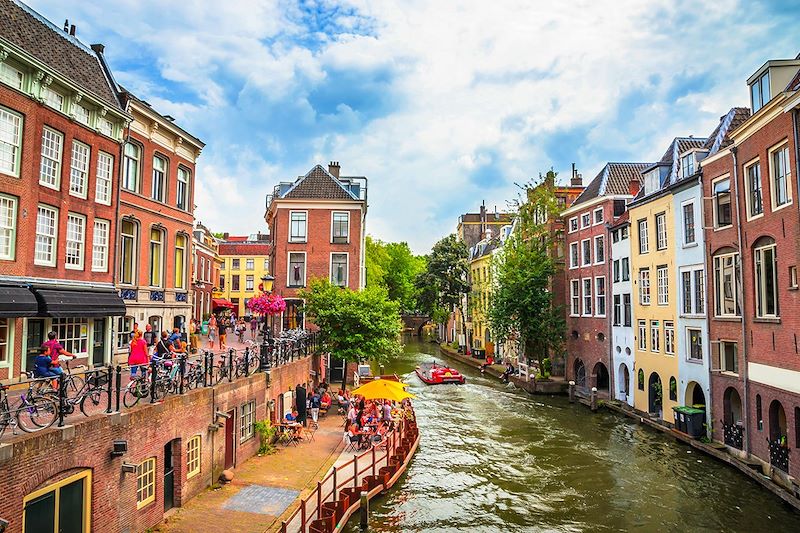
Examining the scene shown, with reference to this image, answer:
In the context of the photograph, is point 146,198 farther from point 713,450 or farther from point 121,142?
point 713,450

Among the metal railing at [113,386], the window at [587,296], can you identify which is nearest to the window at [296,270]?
the metal railing at [113,386]

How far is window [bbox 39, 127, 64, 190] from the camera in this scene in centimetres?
1796

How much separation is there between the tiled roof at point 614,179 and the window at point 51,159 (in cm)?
3308

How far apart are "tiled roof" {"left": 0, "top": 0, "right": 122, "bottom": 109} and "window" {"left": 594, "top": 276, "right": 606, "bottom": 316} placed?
31.9m

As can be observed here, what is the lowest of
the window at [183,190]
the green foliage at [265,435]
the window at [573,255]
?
the green foliage at [265,435]

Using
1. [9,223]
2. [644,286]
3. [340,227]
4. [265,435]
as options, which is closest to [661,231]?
[644,286]

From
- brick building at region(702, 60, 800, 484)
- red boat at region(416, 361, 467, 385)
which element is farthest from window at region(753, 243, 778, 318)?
red boat at region(416, 361, 467, 385)

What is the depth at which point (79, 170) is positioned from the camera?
774 inches

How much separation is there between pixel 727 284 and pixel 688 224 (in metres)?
4.99

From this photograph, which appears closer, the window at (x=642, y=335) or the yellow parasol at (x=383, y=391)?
the yellow parasol at (x=383, y=391)

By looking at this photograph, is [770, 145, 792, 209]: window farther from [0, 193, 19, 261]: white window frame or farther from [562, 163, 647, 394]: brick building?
[0, 193, 19, 261]: white window frame

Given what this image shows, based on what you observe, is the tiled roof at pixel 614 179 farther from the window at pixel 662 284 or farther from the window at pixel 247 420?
the window at pixel 247 420

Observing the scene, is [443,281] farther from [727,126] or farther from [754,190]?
[754,190]

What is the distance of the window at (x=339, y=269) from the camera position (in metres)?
41.9
